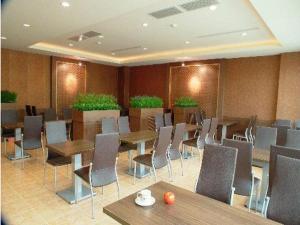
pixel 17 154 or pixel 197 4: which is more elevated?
pixel 197 4

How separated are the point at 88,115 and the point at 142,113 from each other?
1.80 meters

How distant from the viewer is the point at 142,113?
6.26 meters

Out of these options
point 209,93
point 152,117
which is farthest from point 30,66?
point 209,93

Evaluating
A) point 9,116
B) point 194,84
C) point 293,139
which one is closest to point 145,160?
point 293,139

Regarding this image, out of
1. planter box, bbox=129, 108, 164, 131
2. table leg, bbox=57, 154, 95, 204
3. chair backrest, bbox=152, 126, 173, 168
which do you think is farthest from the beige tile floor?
planter box, bbox=129, 108, 164, 131

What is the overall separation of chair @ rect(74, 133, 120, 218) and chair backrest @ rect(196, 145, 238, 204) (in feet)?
3.81

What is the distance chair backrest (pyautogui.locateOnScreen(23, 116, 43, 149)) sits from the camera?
14.7ft

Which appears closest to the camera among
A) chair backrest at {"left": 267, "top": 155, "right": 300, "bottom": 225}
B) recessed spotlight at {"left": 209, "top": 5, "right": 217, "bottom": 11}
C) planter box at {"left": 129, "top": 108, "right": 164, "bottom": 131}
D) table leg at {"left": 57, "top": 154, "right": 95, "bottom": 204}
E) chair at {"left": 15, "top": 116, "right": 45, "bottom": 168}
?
chair backrest at {"left": 267, "top": 155, "right": 300, "bottom": 225}

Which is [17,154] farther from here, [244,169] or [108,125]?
[244,169]

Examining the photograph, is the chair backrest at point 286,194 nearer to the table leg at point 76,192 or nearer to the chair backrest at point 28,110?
the table leg at point 76,192

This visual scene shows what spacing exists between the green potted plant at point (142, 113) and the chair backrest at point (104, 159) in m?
3.28

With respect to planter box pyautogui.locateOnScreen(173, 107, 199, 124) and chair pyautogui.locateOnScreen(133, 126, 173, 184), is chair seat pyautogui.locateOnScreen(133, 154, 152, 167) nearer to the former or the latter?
chair pyautogui.locateOnScreen(133, 126, 173, 184)

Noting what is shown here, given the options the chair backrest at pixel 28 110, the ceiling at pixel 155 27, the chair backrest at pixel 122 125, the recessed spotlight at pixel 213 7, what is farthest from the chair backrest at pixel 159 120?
the chair backrest at pixel 28 110

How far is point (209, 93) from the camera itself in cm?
842
